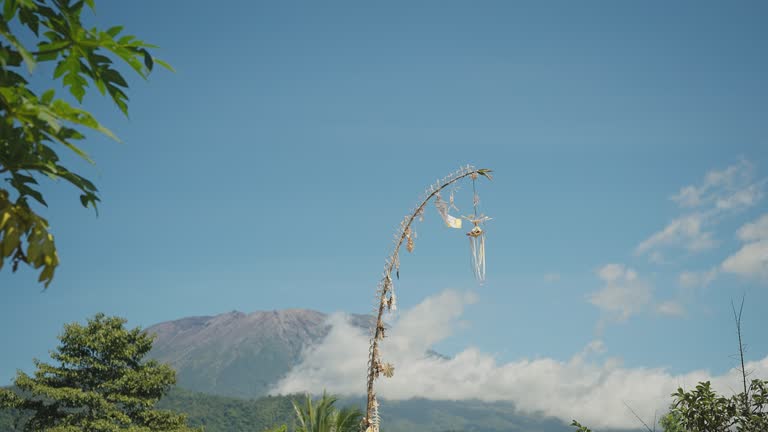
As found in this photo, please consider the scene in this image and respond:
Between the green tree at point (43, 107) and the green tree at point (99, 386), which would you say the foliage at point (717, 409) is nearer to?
the green tree at point (43, 107)

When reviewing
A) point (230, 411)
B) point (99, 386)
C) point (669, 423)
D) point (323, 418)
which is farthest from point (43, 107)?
point (230, 411)

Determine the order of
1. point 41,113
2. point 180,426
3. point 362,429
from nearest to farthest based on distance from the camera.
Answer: point 41,113
point 362,429
point 180,426

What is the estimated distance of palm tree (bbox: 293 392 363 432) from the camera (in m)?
14.3

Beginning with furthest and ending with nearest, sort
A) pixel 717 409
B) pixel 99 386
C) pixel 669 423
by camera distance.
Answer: pixel 99 386 < pixel 669 423 < pixel 717 409

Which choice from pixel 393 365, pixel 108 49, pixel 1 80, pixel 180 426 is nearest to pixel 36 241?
pixel 1 80

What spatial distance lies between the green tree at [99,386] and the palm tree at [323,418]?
42.8ft

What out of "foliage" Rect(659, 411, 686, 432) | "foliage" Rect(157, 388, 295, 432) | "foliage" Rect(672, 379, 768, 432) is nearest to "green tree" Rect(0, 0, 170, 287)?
"foliage" Rect(672, 379, 768, 432)

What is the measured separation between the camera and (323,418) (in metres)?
14.5

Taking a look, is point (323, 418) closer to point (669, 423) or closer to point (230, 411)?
point (669, 423)

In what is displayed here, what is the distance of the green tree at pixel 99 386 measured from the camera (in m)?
25.3

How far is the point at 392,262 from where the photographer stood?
857 centimetres

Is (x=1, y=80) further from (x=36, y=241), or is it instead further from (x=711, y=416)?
(x=711, y=416)

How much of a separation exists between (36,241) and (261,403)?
20100cm

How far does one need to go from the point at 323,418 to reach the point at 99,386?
1666cm
